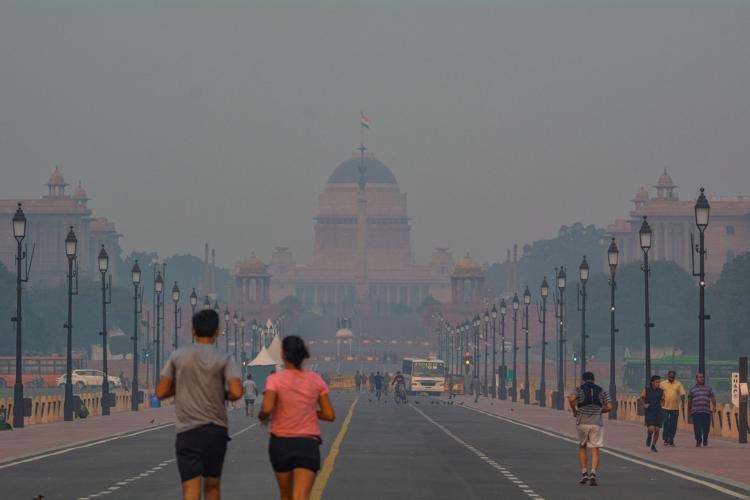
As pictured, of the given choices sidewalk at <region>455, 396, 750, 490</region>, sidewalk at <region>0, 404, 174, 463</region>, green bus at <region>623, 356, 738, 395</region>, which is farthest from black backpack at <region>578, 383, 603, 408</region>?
green bus at <region>623, 356, 738, 395</region>

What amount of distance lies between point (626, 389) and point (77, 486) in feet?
455

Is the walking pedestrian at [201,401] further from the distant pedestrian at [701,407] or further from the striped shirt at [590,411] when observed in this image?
the distant pedestrian at [701,407]

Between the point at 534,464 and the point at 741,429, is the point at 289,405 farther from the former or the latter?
the point at 741,429

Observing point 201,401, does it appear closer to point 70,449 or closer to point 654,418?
point 70,449

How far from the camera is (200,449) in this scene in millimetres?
17094

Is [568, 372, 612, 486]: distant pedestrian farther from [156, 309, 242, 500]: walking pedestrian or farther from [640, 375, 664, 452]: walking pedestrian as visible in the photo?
[156, 309, 242, 500]: walking pedestrian

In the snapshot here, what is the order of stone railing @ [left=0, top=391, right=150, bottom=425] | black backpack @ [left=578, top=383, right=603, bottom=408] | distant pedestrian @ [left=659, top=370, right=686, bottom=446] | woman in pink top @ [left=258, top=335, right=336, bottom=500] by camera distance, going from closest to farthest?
1. woman in pink top @ [left=258, top=335, right=336, bottom=500]
2. black backpack @ [left=578, top=383, right=603, bottom=408]
3. distant pedestrian @ [left=659, top=370, right=686, bottom=446]
4. stone railing @ [left=0, top=391, right=150, bottom=425]

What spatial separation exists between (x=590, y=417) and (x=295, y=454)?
1372cm

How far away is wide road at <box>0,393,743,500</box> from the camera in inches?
1099

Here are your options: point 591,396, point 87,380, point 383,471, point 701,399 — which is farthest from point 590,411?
point 87,380

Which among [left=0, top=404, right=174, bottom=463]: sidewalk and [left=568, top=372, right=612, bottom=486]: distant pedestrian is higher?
[left=568, top=372, right=612, bottom=486]: distant pedestrian

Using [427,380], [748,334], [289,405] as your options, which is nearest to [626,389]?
[748,334]

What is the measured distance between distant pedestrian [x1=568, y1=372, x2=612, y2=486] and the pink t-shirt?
515 inches

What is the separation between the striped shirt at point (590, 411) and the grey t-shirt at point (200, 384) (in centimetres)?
1393
